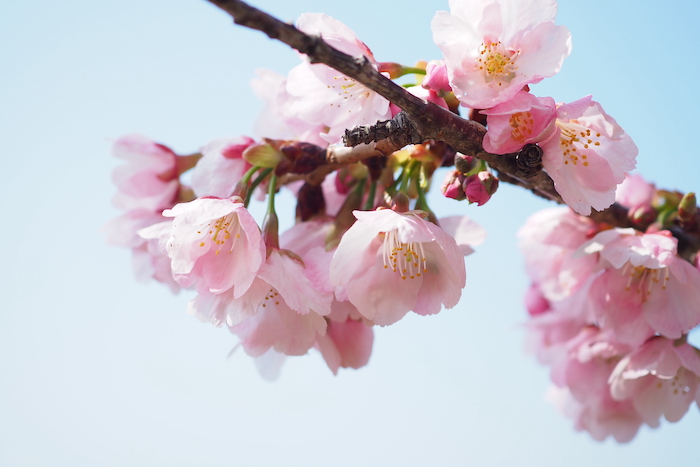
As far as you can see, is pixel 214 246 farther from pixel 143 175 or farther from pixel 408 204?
pixel 143 175

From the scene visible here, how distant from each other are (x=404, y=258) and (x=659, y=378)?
0.90 m

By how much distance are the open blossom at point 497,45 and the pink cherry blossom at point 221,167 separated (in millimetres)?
486

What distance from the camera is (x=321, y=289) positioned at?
1.04 m

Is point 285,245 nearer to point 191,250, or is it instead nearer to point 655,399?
point 191,250

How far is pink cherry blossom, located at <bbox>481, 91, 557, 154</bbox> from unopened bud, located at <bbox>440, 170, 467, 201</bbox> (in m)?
0.12

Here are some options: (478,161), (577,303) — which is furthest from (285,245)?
(577,303)

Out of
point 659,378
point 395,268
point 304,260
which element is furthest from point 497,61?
point 659,378

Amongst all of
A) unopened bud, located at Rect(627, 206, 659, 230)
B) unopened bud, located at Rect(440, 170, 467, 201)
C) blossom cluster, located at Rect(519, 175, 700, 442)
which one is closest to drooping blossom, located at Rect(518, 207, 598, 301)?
blossom cluster, located at Rect(519, 175, 700, 442)

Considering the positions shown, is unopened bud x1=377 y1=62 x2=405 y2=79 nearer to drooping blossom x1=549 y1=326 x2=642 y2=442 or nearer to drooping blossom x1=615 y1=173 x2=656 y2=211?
drooping blossom x1=615 y1=173 x2=656 y2=211

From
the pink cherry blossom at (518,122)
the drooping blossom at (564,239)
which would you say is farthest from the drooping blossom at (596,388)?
the pink cherry blossom at (518,122)

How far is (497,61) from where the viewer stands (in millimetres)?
963

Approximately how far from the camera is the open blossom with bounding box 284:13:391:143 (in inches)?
39.3

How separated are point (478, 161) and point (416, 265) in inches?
8.4

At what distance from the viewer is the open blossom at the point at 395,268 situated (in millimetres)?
956
